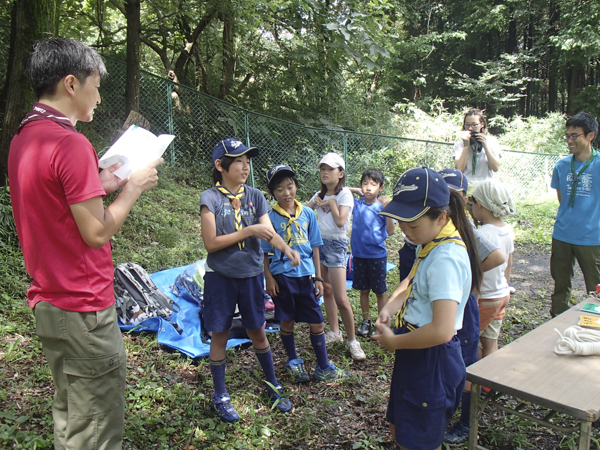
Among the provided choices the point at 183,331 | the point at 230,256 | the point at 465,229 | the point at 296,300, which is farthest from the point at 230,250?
the point at 183,331

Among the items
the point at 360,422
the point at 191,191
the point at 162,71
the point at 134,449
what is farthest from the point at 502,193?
the point at 162,71

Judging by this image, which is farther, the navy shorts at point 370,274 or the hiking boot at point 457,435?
the navy shorts at point 370,274

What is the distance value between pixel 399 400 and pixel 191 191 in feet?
23.5

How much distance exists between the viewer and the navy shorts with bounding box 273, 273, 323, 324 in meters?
3.21

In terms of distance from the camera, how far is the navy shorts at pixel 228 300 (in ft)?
9.11

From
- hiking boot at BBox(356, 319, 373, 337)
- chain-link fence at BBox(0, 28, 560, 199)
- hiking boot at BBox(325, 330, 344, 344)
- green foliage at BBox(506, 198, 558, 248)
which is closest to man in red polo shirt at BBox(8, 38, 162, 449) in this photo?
hiking boot at BBox(325, 330, 344, 344)

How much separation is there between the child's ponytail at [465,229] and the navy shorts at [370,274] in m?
2.00

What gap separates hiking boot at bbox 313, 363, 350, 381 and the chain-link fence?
18.5ft

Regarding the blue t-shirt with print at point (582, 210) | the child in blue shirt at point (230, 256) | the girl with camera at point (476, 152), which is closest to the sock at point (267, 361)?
the child in blue shirt at point (230, 256)

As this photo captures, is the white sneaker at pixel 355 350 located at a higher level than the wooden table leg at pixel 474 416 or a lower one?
lower

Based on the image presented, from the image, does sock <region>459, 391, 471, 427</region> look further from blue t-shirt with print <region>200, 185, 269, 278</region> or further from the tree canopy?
the tree canopy

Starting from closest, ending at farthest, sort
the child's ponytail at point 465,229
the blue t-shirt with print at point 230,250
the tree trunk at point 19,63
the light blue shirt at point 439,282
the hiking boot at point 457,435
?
the light blue shirt at point 439,282, the child's ponytail at point 465,229, the hiking boot at point 457,435, the blue t-shirt with print at point 230,250, the tree trunk at point 19,63

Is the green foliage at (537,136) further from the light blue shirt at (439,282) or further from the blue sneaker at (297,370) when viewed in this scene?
the light blue shirt at (439,282)

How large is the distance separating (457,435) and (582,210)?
2503 millimetres
